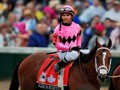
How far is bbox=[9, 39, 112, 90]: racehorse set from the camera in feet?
31.1

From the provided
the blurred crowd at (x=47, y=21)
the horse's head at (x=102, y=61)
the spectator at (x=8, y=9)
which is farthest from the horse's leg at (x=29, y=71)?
the spectator at (x=8, y=9)

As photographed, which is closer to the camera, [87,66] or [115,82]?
[87,66]

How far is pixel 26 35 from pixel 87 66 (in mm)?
7599

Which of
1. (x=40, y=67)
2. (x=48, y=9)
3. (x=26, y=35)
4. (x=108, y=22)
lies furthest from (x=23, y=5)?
(x=40, y=67)

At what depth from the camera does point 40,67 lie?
35.0ft

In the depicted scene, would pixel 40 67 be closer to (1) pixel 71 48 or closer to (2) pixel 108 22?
(1) pixel 71 48

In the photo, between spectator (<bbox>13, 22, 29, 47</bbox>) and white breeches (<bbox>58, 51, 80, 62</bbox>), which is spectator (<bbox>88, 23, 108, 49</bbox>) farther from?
white breeches (<bbox>58, 51, 80, 62</bbox>)

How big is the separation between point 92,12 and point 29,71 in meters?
7.45

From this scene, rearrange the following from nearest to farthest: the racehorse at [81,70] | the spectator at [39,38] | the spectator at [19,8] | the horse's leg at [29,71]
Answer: the racehorse at [81,70] < the horse's leg at [29,71] < the spectator at [39,38] < the spectator at [19,8]

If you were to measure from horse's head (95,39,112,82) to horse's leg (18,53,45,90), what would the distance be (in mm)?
1534

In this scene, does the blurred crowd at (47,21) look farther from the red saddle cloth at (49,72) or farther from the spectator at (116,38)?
the red saddle cloth at (49,72)

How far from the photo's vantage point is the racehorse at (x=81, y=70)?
9492 mm

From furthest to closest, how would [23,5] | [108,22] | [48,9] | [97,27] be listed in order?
[23,5], [48,9], [108,22], [97,27]

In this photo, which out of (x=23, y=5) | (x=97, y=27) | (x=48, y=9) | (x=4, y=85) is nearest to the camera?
(x=4, y=85)
